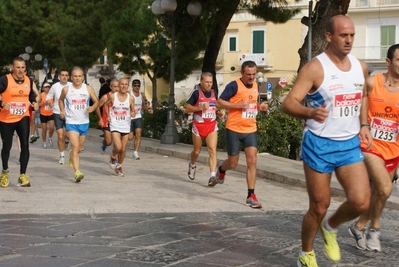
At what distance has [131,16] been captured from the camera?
3400cm

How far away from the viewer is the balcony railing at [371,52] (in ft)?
163

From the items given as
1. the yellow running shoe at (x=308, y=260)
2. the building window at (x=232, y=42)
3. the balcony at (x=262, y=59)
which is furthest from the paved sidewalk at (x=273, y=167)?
the building window at (x=232, y=42)

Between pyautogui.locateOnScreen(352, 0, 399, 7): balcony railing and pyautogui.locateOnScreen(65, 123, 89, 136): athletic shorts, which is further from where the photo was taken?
pyautogui.locateOnScreen(352, 0, 399, 7): balcony railing

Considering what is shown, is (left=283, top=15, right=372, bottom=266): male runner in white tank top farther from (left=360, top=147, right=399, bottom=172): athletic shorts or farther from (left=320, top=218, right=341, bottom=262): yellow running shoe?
(left=360, top=147, right=399, bottom=172): athletic shorts

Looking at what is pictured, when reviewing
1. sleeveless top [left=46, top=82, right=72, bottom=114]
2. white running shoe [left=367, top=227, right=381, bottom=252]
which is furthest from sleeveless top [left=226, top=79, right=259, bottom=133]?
sleeveless top [left=46, top=82, right=72, bottom=114]

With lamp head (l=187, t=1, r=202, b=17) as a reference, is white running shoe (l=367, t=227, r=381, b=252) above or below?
below

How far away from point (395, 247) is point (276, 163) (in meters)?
8.24

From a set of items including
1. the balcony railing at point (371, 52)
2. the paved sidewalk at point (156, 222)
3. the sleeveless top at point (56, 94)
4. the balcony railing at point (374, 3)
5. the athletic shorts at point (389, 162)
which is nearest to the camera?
the paved sidewalk at point (156, 222)

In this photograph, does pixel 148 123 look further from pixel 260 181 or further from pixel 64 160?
pixel 260 181

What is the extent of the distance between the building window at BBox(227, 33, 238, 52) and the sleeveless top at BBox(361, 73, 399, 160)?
49.5 m

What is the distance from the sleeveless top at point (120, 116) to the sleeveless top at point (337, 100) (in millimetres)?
7975

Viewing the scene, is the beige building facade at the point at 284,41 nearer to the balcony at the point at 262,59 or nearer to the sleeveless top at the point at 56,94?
the balcony at the point at 262,59

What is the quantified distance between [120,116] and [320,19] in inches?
230

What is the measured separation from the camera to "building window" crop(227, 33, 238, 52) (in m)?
56.5
